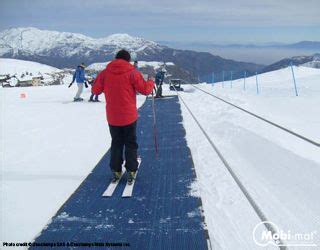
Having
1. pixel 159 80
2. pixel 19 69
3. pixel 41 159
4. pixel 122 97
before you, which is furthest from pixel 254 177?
pixel 19 69

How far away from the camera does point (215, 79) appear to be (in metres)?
39.5

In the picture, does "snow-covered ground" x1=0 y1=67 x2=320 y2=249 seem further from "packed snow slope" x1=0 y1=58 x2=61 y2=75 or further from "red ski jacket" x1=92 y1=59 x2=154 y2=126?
"packed snow slope" x1=0 y1=58 x2=61 y2=75

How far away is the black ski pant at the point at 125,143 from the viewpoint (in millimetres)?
6137

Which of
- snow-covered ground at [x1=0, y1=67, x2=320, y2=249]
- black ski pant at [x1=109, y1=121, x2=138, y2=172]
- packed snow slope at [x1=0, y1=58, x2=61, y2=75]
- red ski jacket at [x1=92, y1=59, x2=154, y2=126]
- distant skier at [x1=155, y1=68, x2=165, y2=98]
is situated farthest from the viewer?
packed snow slope at [x1=0, y1=58, x2=61, y2=75]

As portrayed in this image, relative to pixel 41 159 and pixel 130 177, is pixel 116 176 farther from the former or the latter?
pixel 41 159

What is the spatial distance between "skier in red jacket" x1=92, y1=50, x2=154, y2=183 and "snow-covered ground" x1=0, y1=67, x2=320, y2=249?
101 cm

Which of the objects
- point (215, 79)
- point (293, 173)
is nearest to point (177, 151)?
point (293, 173)

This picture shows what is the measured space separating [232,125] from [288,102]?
27.1 feet

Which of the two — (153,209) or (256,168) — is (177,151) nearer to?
(256,168)

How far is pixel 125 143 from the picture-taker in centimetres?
623

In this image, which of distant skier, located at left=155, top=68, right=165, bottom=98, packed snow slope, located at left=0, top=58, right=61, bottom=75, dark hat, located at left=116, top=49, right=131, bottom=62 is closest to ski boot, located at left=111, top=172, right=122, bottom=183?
dark hat, located at left=116, top=49, right=131, bottom=62

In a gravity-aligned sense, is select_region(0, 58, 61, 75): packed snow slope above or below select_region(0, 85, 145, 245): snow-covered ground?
above

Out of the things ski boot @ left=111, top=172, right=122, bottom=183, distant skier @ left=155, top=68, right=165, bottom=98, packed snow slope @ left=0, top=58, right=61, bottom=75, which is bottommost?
ski boot @ left=111, top=172, right=122, bottom=183

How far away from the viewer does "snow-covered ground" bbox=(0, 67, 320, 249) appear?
4.82 metres
